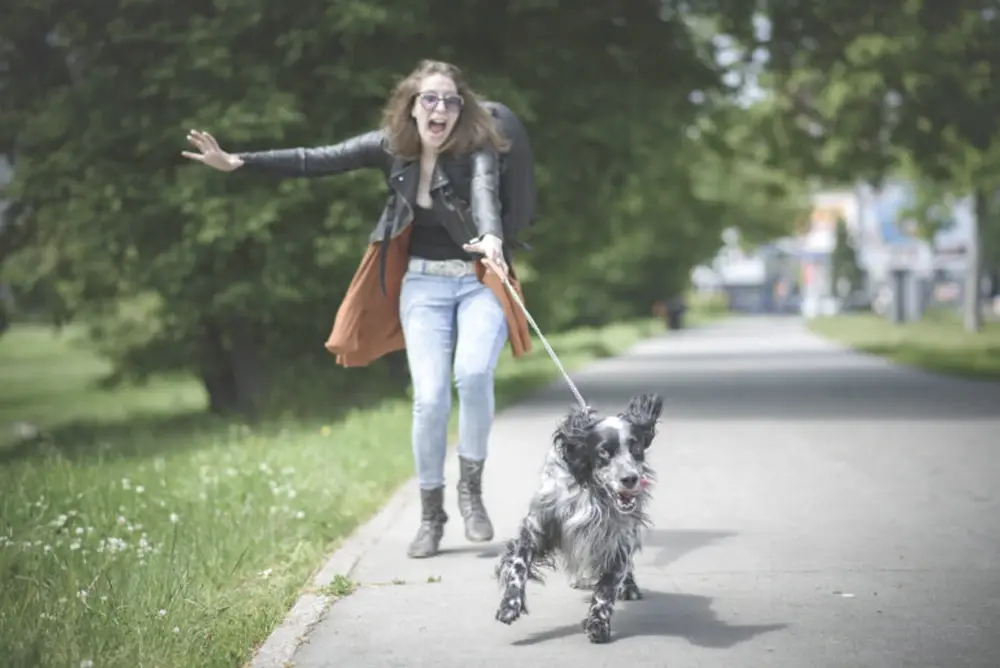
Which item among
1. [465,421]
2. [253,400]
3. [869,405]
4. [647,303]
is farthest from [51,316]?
[647,303]

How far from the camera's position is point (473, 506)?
782cm

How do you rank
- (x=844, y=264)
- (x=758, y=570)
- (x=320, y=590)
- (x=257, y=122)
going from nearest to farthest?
(x=320, y=590) → (x=758, y=570) → (x=257, y=122) → (x=844, y=264)

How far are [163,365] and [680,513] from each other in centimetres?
1355

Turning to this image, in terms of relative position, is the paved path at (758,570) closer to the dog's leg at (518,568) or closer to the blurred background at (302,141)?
the dog's leg at (518,568)

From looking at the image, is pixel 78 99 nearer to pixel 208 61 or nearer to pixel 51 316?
pixel 208 61

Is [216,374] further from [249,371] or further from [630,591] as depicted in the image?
[630,591]

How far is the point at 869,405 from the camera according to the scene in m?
17.0

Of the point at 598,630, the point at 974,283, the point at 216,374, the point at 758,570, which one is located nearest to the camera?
the point at 598,630

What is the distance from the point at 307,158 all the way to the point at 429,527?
1690mm

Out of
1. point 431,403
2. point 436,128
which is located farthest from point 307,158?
point 431,403

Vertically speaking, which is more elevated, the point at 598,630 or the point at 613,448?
the point at 613,448

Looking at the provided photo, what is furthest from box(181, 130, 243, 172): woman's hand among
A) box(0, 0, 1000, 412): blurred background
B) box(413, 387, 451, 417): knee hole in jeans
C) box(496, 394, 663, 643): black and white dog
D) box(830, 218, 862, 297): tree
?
box(830, 218, 862, 297): tree

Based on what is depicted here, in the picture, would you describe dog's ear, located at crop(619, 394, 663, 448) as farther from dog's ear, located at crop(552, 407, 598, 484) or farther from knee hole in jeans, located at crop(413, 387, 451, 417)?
knee hole in jeans, located at crop(413, 387, 451, 417)

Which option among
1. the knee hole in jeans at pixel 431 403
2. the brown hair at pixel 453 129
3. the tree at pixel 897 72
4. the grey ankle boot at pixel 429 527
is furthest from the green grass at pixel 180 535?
the tree at pixel 897 72
